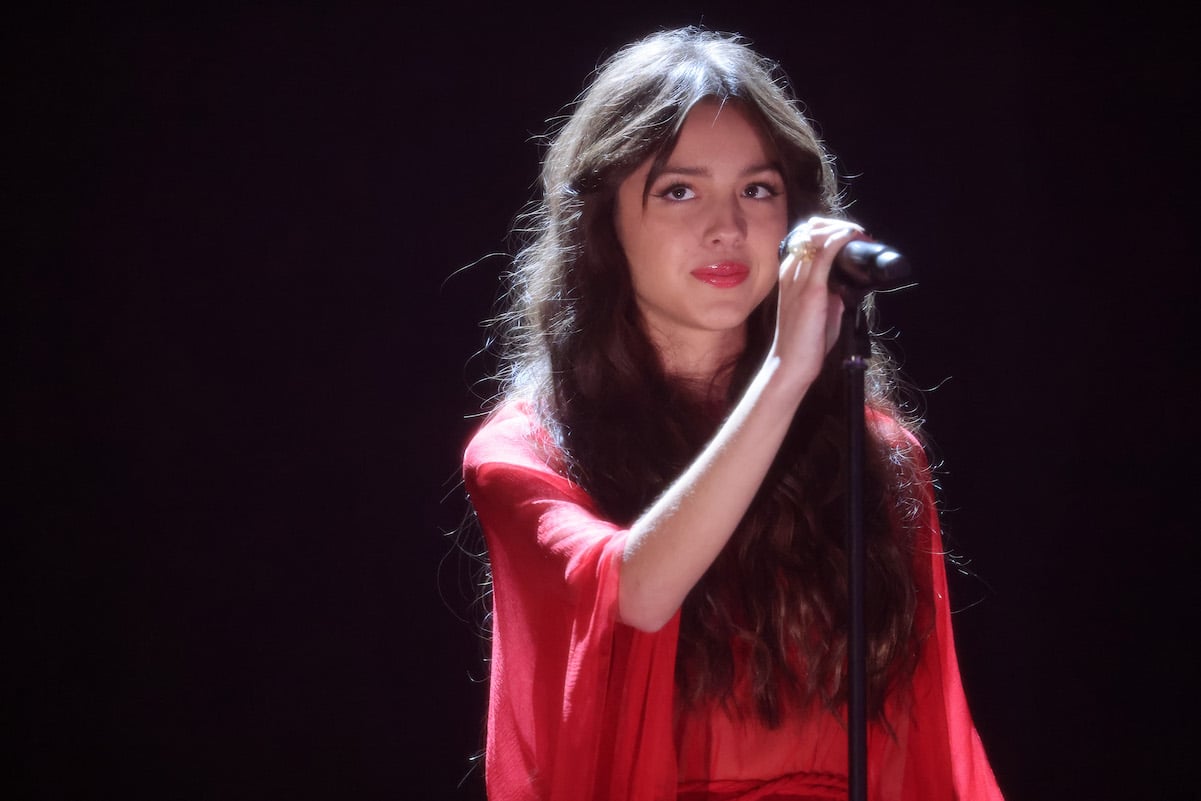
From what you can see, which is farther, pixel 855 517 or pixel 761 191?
pixel 761 191

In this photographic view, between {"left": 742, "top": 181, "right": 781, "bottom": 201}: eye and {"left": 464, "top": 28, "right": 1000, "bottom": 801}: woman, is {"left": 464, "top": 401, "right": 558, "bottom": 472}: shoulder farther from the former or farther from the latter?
{"left": 742, "top": 181, "right": 781, "bottom": 201}: eye

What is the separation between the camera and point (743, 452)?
101 centimetres

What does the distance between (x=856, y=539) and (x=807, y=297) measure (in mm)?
198

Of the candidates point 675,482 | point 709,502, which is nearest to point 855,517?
point 709,502

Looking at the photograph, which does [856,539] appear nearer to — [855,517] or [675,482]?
[855,517]

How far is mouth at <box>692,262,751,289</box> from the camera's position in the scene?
4.52 ft

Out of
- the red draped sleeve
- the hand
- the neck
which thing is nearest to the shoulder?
the red draped sleeve

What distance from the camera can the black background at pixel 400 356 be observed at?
213cm

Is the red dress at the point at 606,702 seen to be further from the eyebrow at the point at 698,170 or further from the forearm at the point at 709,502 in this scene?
the eyebrow at the point at 698,170

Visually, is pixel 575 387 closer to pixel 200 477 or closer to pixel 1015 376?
→ pixel 200 477

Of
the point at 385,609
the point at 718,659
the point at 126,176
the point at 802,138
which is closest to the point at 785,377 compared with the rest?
the point at 718,659

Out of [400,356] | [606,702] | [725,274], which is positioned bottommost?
[606,702]

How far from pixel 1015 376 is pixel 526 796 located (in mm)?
1371

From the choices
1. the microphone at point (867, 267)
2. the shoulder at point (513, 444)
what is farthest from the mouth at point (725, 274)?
the microphone at point (867, 267)
